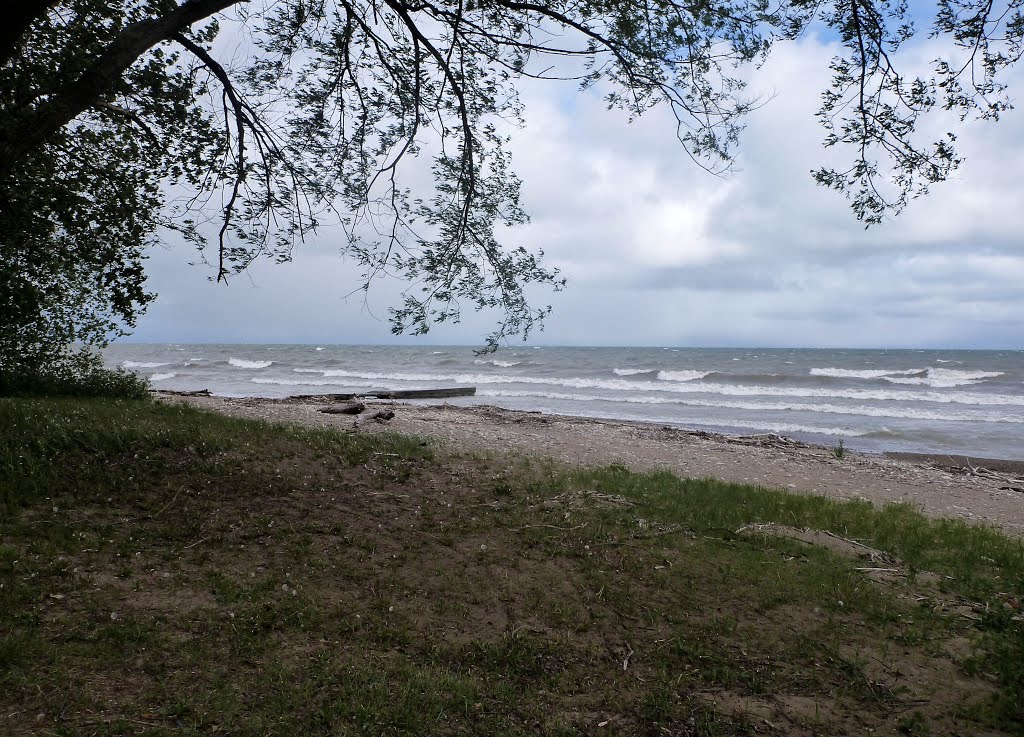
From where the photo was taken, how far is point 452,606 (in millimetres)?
5539

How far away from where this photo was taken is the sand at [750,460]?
12.5 meters

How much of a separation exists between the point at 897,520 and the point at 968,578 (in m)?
2.60

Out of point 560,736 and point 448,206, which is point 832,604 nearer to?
point 560,736

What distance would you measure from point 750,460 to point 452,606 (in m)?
12.0

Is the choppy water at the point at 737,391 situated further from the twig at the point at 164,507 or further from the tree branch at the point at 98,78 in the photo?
the tree branch at the point at 98,78

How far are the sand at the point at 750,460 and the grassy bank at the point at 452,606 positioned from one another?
3.88m

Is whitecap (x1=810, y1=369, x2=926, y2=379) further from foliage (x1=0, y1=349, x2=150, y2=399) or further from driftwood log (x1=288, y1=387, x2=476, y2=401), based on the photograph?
foliage (x1=0, y1=349, x2=150, y2=399)

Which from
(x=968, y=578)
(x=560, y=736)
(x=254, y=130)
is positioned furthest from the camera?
(x=254, y=130)

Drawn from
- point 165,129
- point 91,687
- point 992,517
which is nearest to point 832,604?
point 91,687

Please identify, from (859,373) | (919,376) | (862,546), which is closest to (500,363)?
(859,373)

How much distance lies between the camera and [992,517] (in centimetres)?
1141

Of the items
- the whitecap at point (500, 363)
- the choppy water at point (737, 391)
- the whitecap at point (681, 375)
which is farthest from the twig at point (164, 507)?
the whitecap at point (500, 363)

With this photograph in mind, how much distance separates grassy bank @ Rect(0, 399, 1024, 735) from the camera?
4.26m

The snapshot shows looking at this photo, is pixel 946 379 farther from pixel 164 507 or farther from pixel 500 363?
pixel 164 507
